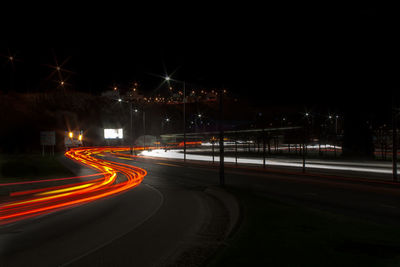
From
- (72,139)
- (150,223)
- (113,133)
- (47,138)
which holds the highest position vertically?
(113,133)

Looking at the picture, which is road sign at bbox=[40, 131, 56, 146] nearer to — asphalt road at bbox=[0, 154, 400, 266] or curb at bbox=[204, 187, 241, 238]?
asphalt road at bbox=[0, 154, 400, 266]

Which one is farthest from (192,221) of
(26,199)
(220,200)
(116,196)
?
(26,199)

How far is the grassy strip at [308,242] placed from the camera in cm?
610

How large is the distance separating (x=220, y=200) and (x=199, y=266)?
8585 millimetres

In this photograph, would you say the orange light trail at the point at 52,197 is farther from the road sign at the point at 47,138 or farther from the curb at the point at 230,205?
Result: the road sign at the point at 47,138

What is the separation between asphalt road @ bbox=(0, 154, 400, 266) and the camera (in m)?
7.27

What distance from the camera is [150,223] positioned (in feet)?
34.3

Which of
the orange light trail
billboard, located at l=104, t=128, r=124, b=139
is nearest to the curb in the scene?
the orange light trail

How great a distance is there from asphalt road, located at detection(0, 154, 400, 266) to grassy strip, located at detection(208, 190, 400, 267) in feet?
2.60

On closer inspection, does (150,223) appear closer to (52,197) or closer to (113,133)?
(52,197)

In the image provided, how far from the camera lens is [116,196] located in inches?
642

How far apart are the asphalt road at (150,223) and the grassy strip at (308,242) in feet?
2.60

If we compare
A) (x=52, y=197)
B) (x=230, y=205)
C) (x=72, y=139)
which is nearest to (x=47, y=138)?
(x=72, y=139)

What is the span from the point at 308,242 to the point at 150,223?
4.93 meters
